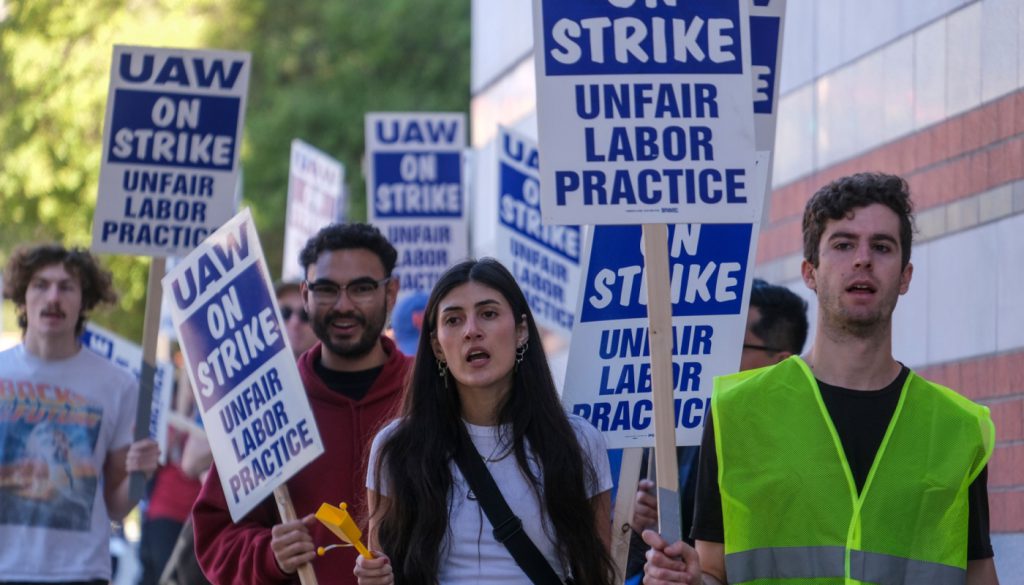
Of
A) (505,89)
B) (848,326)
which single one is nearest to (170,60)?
(848,326)

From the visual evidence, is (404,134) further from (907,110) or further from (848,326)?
(848,326)

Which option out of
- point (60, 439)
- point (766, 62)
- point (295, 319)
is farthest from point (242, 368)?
point (295, 319)

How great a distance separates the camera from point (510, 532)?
5.68m

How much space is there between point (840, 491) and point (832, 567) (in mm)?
197

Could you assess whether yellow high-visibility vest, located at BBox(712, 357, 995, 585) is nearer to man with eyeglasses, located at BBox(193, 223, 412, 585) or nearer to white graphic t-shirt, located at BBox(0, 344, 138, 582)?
man with eyeglasses, located at BBox(193, 223, 412, 585)

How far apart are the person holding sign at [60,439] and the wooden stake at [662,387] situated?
11.0ft

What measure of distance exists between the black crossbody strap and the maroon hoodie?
893 mm

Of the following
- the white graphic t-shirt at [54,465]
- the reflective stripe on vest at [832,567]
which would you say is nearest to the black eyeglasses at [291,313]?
the white graphic t-shirt at [54,465]

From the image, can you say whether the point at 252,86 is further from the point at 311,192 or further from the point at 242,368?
the point at 242,368

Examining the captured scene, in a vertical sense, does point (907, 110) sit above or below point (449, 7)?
below

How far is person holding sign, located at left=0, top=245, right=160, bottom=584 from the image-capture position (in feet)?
27.9

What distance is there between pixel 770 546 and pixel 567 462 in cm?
85

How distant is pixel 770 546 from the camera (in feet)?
17.0

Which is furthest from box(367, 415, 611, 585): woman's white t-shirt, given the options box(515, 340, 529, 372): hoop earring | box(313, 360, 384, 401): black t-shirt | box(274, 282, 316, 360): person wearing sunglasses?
box(274, 282, 316, 360): person wearing sunglasses
